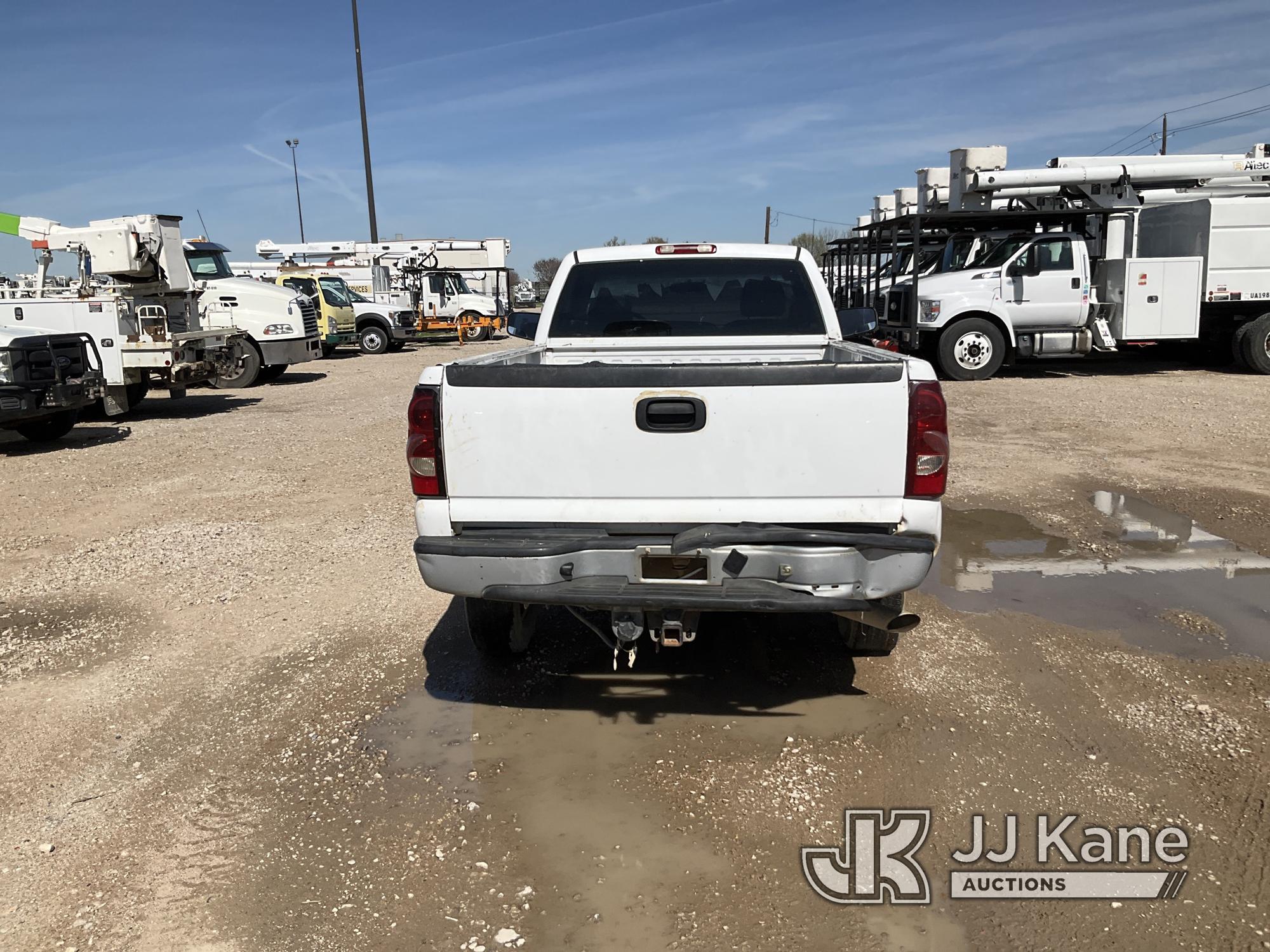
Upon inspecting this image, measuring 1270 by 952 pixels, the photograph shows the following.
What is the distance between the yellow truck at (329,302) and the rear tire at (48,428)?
12.0 meters

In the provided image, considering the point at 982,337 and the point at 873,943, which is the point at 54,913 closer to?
the point at 873,943

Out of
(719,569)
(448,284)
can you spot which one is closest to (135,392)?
(719,569)

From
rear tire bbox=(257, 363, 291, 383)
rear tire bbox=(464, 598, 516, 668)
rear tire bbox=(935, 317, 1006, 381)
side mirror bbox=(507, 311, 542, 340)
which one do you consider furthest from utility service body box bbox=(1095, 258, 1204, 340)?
rear tire bbox=(257, 363, 291, 383)

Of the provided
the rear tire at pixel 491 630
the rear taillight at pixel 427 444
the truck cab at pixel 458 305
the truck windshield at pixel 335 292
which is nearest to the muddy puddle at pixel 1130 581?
the rear tire at pixel 491 630

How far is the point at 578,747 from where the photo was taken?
3824 millimetres

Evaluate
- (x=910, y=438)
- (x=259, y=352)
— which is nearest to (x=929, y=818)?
(x=910, y=438)

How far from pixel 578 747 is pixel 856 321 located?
10.4 ft

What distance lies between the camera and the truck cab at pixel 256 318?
17.4 meters

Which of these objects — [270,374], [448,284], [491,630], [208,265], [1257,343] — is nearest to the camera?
[491,630]

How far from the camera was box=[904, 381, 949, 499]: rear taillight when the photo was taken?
3480 millimetres

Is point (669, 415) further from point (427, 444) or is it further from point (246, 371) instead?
point (246, 371)

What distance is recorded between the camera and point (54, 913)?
9.52ft

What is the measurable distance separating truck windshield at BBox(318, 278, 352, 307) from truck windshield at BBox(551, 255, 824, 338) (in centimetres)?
2043

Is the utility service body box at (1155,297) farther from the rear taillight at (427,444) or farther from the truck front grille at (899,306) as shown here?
the rear taillight at (427,444)
